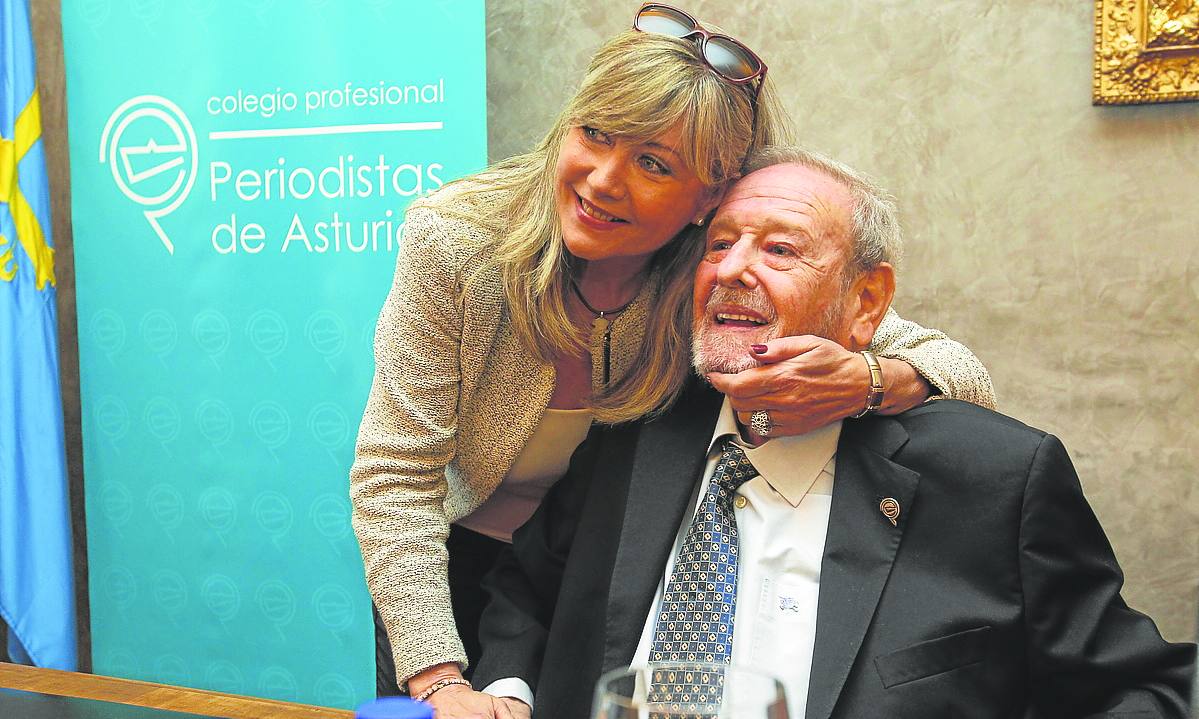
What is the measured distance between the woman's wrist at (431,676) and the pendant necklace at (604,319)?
0.57 metres

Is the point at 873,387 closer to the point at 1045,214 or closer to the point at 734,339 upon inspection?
the point at 734,339

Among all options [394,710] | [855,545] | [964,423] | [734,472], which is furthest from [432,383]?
[394,710]

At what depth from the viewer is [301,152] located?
119 inches

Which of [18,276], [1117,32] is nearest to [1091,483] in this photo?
[1117,32]

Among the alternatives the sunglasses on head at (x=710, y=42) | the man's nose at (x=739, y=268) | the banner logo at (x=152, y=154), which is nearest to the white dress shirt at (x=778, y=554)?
the man's nose at (x=739, y=268)

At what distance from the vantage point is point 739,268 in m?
1.61

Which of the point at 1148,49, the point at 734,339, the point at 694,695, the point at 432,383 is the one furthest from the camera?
the point at 1148,49

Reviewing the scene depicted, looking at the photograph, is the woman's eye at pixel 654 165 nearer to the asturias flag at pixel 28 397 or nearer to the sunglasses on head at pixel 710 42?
the sunglasses on head at pixel 710 42

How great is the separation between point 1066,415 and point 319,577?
226cm

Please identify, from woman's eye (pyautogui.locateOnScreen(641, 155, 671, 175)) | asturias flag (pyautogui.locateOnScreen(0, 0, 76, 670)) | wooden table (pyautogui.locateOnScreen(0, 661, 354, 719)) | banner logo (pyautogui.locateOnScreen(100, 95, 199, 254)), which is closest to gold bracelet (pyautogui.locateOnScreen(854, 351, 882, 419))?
woman's eye (pyautogui.locateOnScreen(641, 155, 671, 175))

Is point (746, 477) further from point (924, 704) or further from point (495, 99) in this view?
point (495, 99)

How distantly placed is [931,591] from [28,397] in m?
2.97

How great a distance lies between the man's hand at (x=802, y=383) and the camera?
1514mm

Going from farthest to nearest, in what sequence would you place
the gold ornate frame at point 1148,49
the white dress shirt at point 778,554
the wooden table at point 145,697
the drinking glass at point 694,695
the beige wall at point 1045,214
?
the beige wall at point 1045,214
the gold ornate frame at point 1148,49
the white dress shirt at point 778,554
the wooden table at point 145,697
the drinking glass at point 694,695
